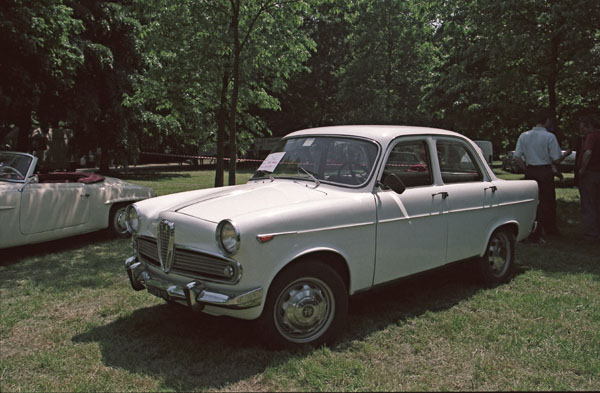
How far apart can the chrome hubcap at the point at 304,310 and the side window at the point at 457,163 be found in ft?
6.44

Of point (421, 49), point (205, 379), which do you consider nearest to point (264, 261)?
point (205, 379)

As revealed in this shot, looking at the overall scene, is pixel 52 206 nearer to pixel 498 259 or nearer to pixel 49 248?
pixel 49 248

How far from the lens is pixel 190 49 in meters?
11.3

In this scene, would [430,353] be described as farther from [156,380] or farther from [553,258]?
[553,258]

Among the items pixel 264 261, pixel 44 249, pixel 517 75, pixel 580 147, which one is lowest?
pixel 44 249

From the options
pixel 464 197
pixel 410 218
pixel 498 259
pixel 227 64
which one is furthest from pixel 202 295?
pixel 227 64

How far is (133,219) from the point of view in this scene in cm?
456

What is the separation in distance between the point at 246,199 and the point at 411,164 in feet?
5.66

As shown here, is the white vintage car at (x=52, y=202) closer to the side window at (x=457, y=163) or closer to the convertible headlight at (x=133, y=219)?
the convertible headlight at (x=133, y=219)

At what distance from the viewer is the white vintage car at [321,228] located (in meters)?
3.58

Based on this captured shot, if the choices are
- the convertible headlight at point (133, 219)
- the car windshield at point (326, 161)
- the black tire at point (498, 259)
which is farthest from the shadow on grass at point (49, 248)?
the black tire at point (498, 259)

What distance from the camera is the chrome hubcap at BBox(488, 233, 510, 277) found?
5563mm

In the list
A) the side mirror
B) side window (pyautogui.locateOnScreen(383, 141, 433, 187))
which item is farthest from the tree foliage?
the side mirror

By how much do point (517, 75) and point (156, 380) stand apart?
12.7 m
